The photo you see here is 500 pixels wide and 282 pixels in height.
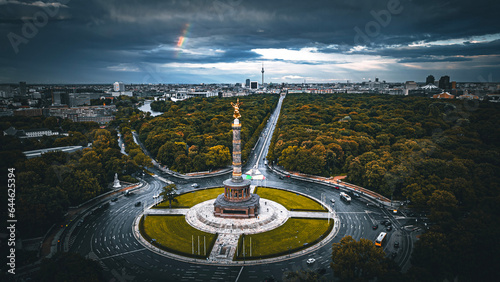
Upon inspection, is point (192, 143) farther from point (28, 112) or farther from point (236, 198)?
point (28, 112)

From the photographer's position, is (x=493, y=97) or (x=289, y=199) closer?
(x=289, y=199)

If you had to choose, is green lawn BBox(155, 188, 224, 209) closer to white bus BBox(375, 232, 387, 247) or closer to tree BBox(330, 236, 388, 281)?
tree BBox(330, 236, 388, 281)

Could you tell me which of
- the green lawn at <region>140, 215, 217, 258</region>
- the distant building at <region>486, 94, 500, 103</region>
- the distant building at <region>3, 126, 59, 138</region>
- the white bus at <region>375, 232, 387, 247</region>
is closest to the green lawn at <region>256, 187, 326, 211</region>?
the white bus at <region>375, 232, 387, 247</region>

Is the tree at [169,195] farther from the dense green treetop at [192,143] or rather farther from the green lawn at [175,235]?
the dense green treetop at [192,143]

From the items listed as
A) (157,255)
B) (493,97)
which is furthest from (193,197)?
(493,97)

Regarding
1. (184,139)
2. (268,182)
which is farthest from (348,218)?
(184,139)

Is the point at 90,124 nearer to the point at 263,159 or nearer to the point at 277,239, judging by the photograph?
the point at 263,159
